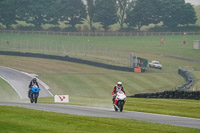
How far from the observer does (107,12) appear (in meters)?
161

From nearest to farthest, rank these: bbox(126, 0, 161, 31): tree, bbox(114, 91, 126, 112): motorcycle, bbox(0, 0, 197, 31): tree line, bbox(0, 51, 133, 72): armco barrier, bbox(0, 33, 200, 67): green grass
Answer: bbox(114, 91, 126, 112): motorcycle
bbox(0, 51, 133, 72): armco barrier
bbox(0, 33, 200, 67): green grass
bbox(0, 0, 197, 31): tree line
bbox(126, 0, 161, 31): tree

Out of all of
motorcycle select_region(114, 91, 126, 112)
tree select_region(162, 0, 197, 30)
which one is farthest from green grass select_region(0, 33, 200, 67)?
motorcycle select_region(114, 91, 126, 112)

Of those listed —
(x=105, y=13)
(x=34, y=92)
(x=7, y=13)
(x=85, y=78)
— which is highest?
(x=7, y=13)

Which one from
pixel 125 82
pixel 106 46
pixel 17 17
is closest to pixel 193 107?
pixel 125 82

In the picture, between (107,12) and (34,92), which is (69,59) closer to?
(34,92)

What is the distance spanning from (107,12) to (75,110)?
13670cm

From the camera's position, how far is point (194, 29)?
506ft

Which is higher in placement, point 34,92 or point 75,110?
point 75,110

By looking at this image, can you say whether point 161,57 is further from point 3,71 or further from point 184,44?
point 3,71

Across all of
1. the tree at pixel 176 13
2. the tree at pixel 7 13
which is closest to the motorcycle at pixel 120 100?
the tree at pixel 7 13

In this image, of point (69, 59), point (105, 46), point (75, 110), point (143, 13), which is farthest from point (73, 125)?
point (143, 13)

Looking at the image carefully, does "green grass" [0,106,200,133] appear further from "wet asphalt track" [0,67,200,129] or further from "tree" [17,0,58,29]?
"tree" [17,0,58,29]

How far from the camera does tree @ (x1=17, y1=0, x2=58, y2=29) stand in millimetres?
150750

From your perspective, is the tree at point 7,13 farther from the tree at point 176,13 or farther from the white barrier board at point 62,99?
the white barrier board at point 62,99
